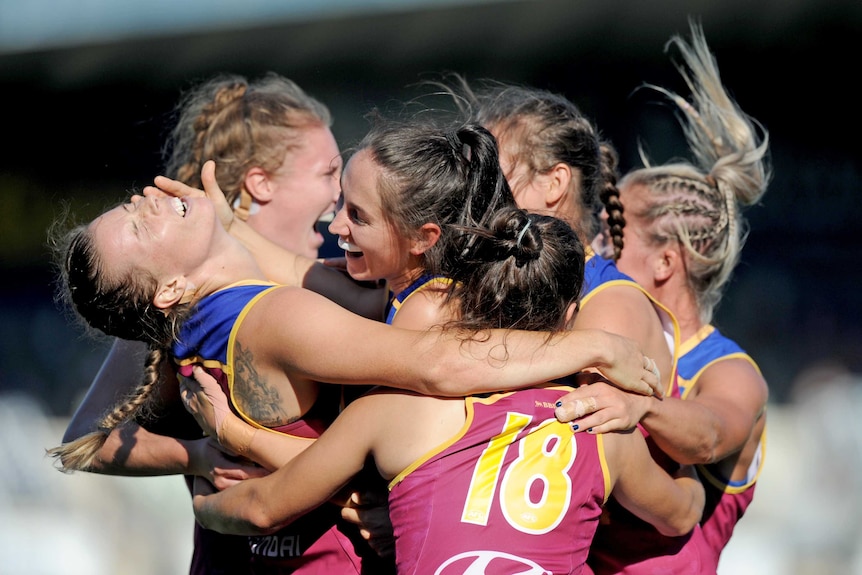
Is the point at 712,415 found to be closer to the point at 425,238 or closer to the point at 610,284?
the point at 610,284

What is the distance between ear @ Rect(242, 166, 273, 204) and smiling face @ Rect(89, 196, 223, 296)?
73cm

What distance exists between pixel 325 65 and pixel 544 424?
23.3 ft

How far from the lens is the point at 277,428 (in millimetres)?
2037

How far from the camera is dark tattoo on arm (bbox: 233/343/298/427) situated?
1986 mm

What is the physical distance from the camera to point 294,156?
2.85 metres

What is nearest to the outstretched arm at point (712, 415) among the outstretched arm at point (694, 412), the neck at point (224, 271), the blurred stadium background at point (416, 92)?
the outstretched arm at point (694, 412)

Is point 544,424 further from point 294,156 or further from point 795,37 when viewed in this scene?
point 795,37

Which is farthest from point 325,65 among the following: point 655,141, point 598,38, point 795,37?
point 795,37

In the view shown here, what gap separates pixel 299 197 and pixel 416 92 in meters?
5.93

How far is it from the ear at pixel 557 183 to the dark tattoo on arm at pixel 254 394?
2.76ft

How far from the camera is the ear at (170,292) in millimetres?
2055

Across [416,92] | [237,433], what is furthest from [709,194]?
[416,92]

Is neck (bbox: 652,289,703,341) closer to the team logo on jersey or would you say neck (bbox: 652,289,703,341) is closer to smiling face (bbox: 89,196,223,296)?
the team logo on jersey

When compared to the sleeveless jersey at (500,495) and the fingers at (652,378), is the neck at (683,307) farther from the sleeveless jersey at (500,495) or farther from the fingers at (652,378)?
the sleeveless jersey at (500,495)
